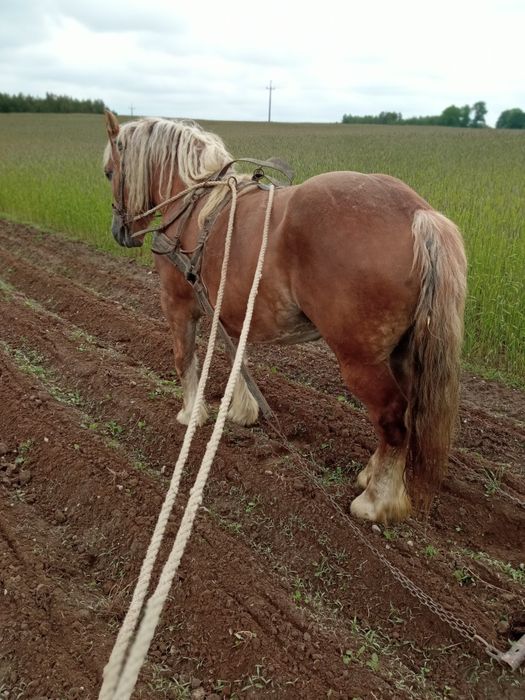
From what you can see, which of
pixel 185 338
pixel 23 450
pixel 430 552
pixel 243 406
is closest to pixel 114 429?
pixel 23 450

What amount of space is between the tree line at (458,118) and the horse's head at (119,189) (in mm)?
70277

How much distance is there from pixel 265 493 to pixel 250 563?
0.60m

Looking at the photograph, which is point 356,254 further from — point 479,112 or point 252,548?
point 479,112

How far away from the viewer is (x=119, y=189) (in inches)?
161

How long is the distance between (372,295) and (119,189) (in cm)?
252

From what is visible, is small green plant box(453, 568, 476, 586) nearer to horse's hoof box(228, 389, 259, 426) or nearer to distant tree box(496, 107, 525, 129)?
horse's hoof box(228, 389, 259, 426)

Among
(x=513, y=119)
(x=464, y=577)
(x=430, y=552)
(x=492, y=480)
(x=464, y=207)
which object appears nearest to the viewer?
(x=464, y=577)

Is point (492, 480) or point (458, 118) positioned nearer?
point (492, 480)

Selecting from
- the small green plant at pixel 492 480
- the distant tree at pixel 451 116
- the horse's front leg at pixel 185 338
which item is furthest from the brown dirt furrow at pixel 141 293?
the distant tree at pixel 451 116

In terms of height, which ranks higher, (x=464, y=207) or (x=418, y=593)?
(x=464, y=207)

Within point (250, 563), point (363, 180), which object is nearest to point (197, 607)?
point (250, 563)

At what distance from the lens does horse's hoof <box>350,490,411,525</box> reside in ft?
9.80

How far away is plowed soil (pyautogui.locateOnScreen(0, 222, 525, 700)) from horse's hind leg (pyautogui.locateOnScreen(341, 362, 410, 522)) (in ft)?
0.46

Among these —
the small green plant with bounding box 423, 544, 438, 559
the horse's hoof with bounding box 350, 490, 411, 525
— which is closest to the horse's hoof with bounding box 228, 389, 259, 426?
the horse's hoof with bounding box 350, 490, 411, 525
